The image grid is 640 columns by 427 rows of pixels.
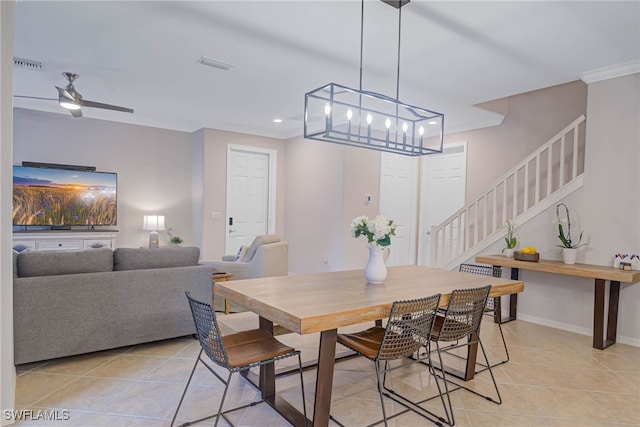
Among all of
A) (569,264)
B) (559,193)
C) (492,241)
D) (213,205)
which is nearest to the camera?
(569,264)

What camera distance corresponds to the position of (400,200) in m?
6.55

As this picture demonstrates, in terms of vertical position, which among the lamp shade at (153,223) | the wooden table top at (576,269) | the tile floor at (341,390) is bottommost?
the tile floor at (341,390)

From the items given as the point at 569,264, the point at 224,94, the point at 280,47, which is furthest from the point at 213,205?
the point at 569,264

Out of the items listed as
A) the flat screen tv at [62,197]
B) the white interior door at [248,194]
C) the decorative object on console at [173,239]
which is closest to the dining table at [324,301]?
the decorative object on console at [173,239]

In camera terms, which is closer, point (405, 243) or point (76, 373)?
point (76, 373)

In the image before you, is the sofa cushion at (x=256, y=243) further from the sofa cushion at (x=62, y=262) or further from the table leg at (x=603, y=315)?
the table leg at (x=603, y=315)

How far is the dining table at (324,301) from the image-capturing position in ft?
6.33

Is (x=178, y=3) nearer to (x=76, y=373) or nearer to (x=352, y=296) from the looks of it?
(x=352, y=296)

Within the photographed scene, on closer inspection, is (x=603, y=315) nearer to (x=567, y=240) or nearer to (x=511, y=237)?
(x=567, y=240)

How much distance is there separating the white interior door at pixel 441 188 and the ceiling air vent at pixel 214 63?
3.73 meters

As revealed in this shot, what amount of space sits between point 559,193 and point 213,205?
495 cm

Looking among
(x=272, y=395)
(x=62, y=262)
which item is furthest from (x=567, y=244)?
(x=62, y=262)

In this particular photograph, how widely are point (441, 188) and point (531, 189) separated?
1.52 m

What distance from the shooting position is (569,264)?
383 centimetres
